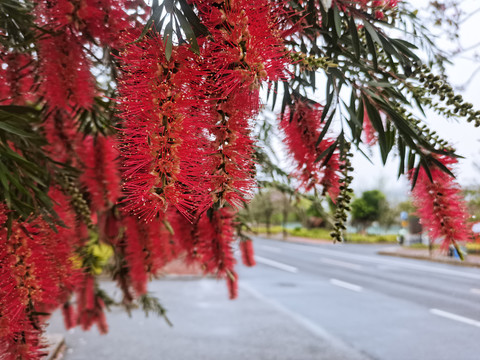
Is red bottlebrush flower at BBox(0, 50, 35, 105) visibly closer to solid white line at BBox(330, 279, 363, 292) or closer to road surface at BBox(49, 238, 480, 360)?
road surface at BBox(49, 238, 480, 360)

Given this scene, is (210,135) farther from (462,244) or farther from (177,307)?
(177,307)

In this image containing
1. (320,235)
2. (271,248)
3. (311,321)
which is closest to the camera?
(311,321)

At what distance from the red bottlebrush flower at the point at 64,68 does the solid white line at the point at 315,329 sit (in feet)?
13.6

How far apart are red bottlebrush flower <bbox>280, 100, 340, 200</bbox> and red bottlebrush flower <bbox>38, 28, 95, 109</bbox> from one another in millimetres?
256

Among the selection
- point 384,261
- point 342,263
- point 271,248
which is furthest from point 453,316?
point 271,248

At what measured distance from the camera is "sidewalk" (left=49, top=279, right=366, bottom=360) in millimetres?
3924

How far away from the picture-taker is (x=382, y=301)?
568cm

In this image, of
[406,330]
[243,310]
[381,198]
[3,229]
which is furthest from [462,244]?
[381,198]

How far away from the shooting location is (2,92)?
538 millimetres

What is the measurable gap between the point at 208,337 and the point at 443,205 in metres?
4.36

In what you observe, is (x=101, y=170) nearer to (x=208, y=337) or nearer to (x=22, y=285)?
(x=22, y=285)

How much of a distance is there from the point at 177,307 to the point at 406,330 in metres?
3.01

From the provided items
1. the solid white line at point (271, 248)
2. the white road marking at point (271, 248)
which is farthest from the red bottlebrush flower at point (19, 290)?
the solid white line at point (271, 248)

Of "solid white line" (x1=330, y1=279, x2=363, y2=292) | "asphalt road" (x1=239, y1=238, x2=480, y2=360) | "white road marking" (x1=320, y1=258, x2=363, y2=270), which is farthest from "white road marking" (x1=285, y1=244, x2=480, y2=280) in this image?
"solid white line" (x1=330, y1=279, x2=363, y2=292)
